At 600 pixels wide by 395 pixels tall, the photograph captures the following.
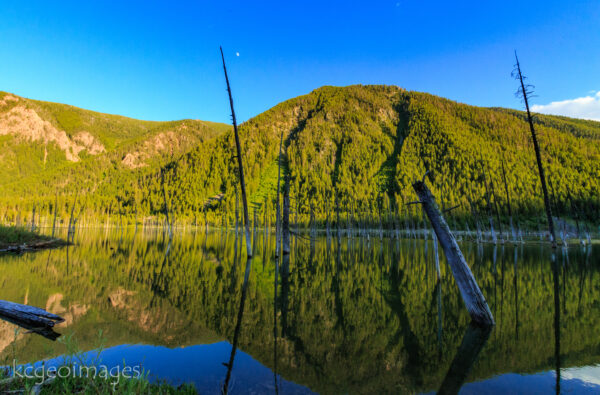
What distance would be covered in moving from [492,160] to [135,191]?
669 feet

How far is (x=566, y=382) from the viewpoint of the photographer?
541cm

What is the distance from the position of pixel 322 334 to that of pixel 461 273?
177 inches

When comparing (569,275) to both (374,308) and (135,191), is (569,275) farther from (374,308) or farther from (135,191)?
(135,191)

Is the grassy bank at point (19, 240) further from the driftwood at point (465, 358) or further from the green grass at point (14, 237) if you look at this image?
the driftwood at point (465, 358)

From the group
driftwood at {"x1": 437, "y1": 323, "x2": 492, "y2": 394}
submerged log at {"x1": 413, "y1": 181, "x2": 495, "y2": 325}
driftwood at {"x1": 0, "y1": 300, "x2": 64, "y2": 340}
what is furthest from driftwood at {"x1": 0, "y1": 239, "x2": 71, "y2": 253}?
driftwood at {"x1": 437, "y1": 323, "x2": 492, "y2": 394}

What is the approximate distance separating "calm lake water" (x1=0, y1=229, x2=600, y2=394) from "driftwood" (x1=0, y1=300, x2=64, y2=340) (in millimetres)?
275

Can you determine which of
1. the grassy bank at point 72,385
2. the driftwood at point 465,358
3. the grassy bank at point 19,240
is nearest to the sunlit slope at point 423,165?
the grassy bank at point 19,240

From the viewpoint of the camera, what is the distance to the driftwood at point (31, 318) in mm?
7396

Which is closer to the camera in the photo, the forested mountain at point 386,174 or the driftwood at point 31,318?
the driftwood at point 31,318

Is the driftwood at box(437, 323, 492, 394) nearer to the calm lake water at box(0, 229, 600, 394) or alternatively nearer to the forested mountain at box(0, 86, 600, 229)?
the calm lake water at box(0, 229, 600, 394)

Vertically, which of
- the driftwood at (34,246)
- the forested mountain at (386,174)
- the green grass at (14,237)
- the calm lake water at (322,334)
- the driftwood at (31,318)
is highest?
the forested mountain at (386,174)

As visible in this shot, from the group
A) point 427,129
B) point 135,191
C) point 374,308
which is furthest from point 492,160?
point 135,191

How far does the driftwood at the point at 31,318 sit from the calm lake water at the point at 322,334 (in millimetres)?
275

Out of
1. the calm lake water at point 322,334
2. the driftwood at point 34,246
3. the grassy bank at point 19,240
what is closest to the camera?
the calm lake water at point 322,334
